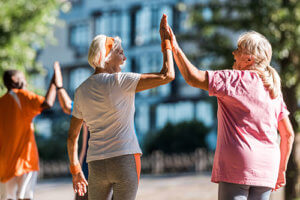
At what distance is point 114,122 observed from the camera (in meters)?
3.18

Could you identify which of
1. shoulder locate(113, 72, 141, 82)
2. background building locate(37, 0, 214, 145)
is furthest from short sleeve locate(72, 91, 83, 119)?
background building locate(37, 0, 214, 145)

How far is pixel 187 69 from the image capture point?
9.53 feet

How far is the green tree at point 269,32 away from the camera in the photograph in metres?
7.89

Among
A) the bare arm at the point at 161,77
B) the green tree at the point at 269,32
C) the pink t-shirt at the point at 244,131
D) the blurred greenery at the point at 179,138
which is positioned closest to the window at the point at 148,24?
the blurred greenery at the point at 179,138

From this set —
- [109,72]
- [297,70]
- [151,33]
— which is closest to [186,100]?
[151,33]

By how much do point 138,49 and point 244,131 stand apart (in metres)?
27.5

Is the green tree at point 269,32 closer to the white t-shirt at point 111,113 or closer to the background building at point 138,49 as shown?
the white t-shirt at point 111,113

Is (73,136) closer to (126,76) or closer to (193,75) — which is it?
(126,76)

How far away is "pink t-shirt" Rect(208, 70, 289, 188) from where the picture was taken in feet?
9.64

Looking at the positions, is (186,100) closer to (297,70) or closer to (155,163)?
(155,163)

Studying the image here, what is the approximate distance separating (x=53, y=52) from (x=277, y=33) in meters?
Result: 27.8

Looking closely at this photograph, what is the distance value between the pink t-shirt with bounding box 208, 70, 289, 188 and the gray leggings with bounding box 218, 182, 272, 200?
41 millimetres

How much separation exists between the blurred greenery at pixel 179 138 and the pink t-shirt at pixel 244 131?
794 inches

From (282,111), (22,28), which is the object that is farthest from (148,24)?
(282,111)
